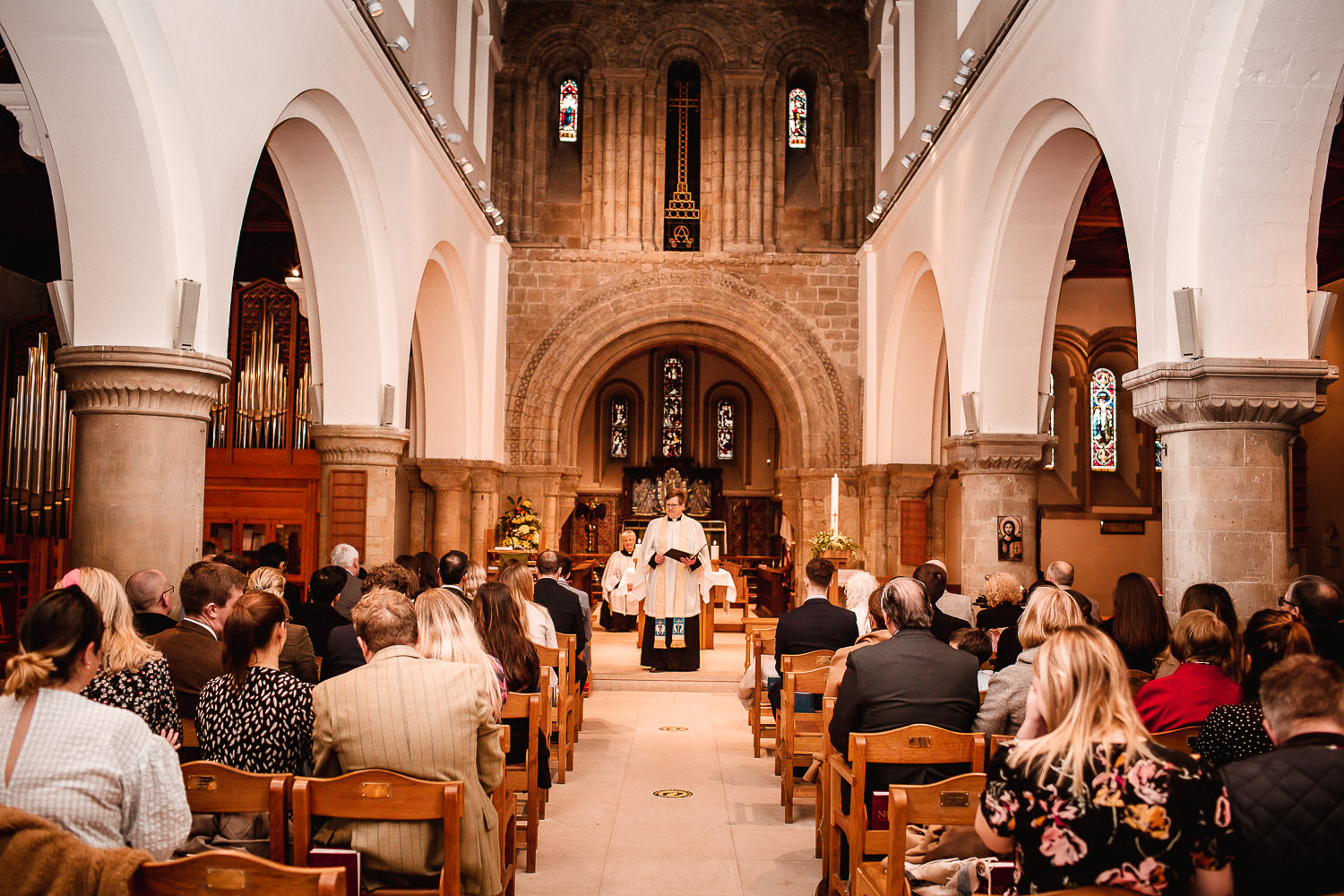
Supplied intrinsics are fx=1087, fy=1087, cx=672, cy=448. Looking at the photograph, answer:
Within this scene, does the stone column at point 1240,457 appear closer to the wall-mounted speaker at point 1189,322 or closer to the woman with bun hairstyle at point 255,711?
the wall-mounted speaker at point 1189,322

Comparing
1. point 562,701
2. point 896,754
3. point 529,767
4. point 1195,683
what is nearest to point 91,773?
point 896,754

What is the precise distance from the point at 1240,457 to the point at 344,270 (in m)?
7.13

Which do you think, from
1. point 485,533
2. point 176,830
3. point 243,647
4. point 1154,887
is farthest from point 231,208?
point 485,533


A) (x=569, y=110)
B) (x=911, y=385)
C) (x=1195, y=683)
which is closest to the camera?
(x=1195, y=683)

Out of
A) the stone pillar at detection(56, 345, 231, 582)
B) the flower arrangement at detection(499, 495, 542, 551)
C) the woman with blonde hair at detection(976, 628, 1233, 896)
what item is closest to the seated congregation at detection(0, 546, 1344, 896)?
the woman with blonde hair at detection(976, 628, 1233, 896)

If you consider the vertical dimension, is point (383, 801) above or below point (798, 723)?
above

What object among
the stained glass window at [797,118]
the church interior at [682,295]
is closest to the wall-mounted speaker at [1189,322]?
the church interior at [682,295]

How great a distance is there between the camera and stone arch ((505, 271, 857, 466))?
602 inches

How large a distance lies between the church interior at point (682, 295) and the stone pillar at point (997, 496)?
0.04 metres

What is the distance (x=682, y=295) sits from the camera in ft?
50.5

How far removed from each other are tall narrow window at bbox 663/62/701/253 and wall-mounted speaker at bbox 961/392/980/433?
6770 mm

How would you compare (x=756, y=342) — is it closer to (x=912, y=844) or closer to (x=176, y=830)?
(x=912, y=844)

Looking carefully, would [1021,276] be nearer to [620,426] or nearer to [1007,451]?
[1007,451]

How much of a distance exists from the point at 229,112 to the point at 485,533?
8.62 meters
